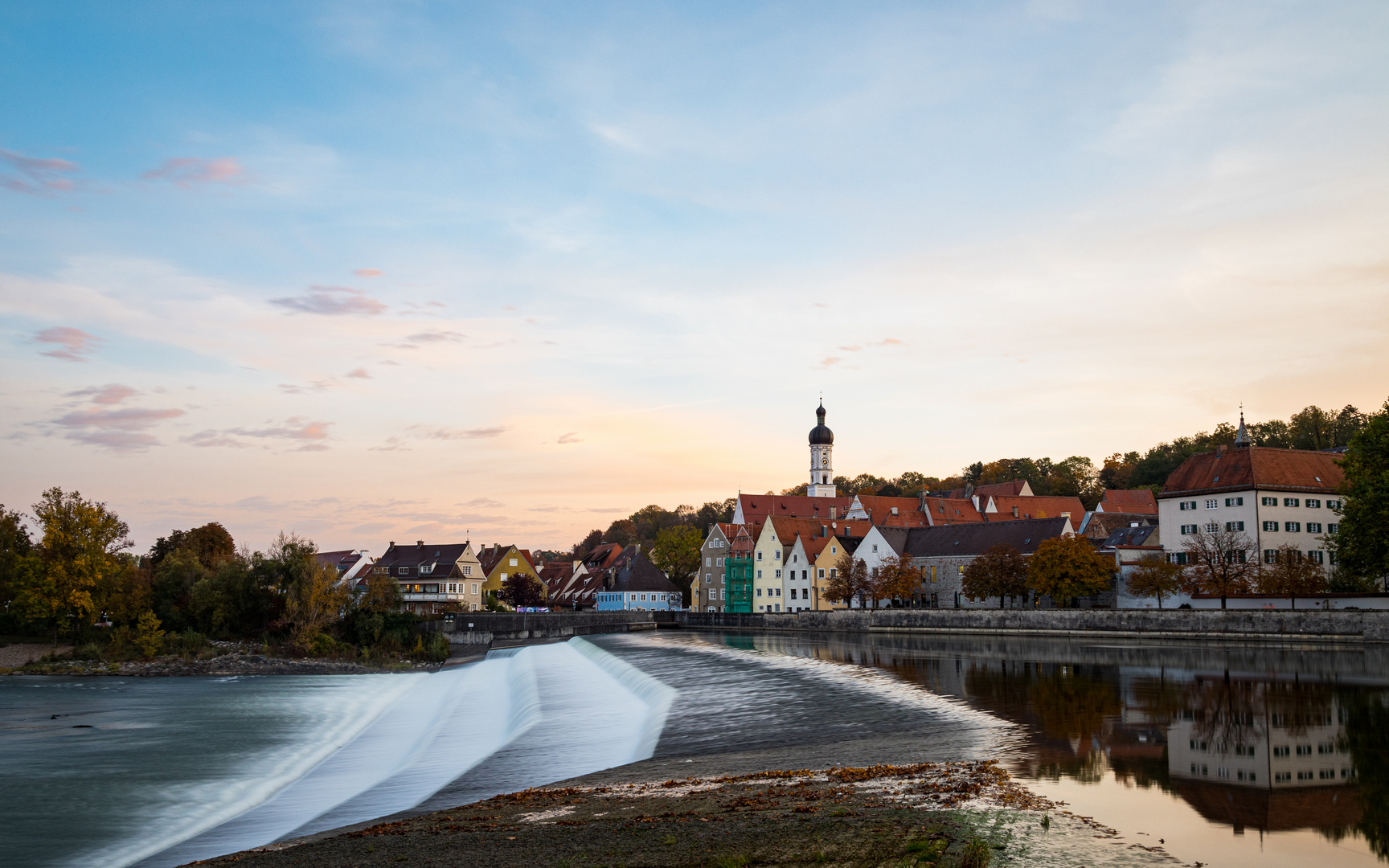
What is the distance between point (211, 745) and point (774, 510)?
89.8 meters

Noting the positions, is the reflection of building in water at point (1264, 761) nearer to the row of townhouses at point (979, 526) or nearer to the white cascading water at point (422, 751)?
the white cascading water at point (422, 751)

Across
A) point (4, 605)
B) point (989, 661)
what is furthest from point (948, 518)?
point (4, 605)

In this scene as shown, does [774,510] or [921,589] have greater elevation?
[774,510]

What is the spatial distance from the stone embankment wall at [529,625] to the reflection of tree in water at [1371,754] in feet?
189

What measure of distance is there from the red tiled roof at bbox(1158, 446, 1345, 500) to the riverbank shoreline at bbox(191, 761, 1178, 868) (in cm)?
5730

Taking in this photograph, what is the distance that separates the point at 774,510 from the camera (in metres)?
116

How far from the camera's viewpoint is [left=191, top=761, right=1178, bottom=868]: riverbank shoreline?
34.2 ft

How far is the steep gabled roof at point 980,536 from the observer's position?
77.9 meters

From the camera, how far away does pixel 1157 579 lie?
198ft

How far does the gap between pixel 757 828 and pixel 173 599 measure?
6551cm

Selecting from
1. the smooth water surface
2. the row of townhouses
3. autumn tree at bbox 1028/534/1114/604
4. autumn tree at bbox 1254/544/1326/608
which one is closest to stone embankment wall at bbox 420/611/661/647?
the row of townhouses

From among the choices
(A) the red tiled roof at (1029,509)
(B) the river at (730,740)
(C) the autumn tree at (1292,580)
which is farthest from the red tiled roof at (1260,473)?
(A) the red tiled roof at (1029,509)

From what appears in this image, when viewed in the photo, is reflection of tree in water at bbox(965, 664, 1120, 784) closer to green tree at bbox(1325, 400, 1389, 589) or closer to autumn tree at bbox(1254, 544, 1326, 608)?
green tree at bbox(1325, 400, 1389, 589)

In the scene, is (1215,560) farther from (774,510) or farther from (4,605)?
(4,605)
